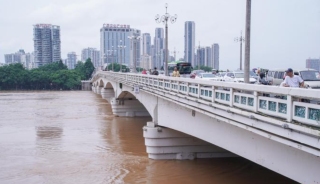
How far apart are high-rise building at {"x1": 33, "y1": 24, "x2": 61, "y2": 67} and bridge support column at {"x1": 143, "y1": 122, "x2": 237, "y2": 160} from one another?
161925mm

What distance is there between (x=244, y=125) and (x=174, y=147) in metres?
8.83

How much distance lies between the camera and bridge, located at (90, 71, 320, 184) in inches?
273

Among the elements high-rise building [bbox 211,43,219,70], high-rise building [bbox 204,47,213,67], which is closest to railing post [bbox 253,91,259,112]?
high-rise building [bbox 211,43,219,70]

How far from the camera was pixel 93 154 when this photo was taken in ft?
67.7

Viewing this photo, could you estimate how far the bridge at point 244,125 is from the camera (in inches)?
273

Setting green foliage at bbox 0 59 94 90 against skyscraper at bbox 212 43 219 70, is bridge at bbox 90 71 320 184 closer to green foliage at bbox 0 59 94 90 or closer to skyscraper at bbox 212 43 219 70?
skyscraper at bbox 212 43 219 70

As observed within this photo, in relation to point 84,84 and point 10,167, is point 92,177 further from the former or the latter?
point 84,84

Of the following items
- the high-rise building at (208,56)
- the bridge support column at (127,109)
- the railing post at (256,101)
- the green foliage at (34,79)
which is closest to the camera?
the railing post at (256,101)

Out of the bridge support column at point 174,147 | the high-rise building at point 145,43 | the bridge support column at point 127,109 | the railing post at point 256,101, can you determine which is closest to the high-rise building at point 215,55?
the high-rise building at point 145,43

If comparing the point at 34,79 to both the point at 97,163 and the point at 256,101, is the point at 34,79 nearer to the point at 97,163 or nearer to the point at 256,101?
the point at 97,163

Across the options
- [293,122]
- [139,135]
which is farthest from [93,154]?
[293,122]

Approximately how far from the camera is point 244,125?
29.1ft

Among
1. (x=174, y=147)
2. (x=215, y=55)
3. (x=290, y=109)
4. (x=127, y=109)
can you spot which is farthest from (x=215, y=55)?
(x=290, y=109)

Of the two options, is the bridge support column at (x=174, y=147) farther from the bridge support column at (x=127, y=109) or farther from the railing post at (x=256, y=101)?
the bridge support column at (x=127, y=109)
